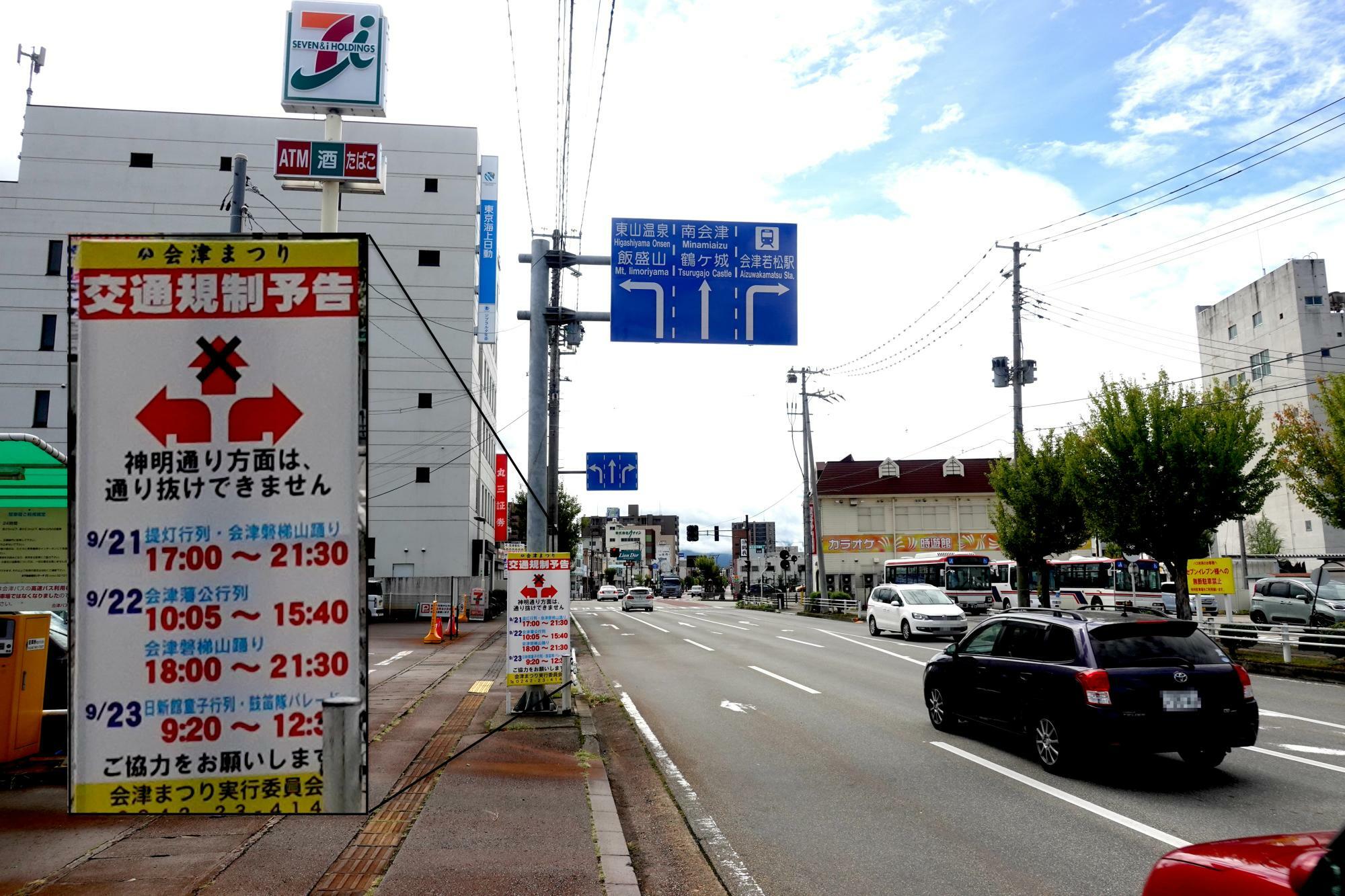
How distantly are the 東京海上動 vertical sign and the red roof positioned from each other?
32845 mm

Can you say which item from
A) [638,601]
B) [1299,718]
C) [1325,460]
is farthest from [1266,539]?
[1299,718]

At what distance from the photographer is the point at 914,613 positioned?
25531mm

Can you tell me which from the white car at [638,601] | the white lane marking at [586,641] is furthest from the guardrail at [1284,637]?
Result: the white car at [638,601]

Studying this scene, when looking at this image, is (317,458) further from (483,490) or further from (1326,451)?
(483,490)

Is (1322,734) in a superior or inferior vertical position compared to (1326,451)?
inferior

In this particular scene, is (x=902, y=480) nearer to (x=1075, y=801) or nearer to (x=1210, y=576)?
(x=1210, y=576)

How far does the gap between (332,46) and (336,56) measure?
108mm

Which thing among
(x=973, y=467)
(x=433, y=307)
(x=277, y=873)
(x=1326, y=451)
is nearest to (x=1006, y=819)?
(x=277, y=873)

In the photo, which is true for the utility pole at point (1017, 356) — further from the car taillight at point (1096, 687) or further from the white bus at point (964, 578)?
the car taillight at point (1096, 687)

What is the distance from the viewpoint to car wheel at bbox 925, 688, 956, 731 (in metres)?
10.5

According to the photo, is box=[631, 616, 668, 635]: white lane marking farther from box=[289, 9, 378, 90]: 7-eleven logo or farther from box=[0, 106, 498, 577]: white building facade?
box=[289, 9, 378, 90]: 7-eleven logo

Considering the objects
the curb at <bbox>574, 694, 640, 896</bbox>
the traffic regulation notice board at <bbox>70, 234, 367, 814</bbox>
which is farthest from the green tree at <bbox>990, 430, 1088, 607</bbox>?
the traffic regulation notice board at <bbox>70, 234, 367, 814</bbox>

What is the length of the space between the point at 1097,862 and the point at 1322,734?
683cm

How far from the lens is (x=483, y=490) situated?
52.4 metres
